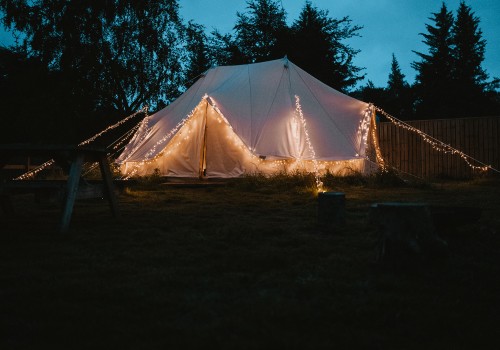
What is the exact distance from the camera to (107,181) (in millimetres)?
3975

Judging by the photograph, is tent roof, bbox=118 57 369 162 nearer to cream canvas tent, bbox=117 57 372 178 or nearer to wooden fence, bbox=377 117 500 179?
cream canvas tent, bbox=117 57 372 178

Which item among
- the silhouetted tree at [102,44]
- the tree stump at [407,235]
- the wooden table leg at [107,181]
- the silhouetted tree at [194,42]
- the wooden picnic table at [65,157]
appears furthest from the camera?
the silhouetted tree at [194,42]

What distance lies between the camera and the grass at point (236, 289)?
149 centimetres

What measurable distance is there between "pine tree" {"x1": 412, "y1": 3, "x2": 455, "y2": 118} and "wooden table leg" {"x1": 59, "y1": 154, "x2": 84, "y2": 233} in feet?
69.5

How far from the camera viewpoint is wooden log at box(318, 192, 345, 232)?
3.61 meters

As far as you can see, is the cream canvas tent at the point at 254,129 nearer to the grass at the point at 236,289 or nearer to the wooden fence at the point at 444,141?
the wooden fence at the point at 444,141

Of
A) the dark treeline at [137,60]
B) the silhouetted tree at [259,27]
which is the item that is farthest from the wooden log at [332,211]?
the silhouetted tree at [259,27]

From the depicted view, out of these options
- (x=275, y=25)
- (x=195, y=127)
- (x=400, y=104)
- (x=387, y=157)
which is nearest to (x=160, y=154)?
(x=195, y=127)

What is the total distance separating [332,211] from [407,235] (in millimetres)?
1311

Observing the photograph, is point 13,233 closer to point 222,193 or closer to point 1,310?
point 1,310

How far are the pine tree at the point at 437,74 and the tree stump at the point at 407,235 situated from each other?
21.0m

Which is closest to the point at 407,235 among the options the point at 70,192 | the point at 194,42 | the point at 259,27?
the point at 70,192

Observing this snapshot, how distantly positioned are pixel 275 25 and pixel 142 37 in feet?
27.4

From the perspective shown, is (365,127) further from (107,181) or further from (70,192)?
(70,192)
